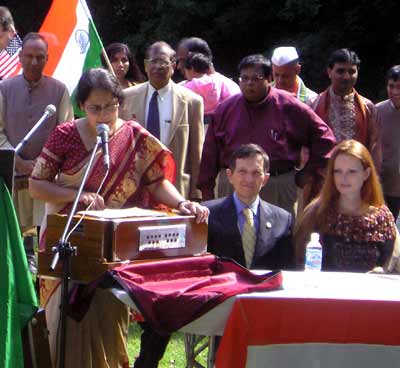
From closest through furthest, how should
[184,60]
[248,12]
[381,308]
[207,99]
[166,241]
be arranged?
1. [381,308]
2. [166,241]
3. [207,99]
4. [184,60]
5. [248,12]

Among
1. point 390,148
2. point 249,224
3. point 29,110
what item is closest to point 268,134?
point 390,148

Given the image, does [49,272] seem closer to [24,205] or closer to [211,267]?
[211,267]

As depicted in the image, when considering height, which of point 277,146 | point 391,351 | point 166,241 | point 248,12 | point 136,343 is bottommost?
point 136,343

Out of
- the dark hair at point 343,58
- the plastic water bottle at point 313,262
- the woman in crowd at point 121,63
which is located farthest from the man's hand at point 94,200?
the woman in crowd at point 121,63

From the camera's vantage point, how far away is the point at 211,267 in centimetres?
431

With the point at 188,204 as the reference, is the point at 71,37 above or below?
above

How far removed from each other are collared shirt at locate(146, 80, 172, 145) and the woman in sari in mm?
1912

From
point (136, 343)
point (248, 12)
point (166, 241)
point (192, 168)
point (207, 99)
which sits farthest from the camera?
point (248, 12)

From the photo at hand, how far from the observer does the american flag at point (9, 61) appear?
27.5 feet

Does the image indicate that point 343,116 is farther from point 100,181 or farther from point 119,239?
point 119,239

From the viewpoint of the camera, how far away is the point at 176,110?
675cm

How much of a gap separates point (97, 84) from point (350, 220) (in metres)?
1.41

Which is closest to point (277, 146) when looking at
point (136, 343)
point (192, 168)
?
point (192, 168)

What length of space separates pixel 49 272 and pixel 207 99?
362 cm
